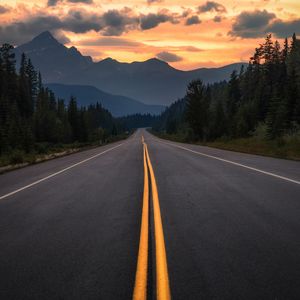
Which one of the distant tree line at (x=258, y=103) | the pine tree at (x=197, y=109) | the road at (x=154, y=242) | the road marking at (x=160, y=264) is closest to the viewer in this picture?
the road marking at (x=160, y=264)

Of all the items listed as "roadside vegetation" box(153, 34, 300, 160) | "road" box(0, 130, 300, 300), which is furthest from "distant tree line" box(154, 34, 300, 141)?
"road" box(0, 130, 300, 300)

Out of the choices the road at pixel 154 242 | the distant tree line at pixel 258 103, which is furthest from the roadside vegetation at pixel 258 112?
the road at pixel 154 242

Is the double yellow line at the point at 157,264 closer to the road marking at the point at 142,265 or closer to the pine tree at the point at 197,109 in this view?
the road marking at the point at 142,265

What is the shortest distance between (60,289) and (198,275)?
1.50m

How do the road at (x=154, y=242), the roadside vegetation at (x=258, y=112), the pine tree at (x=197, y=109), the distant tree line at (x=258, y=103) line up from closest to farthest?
the road at (x=154, y=242)
the roadside vegetation at (x=258, y=112)
the distant tree line at (x=258, y=103)
the pine tree at (x=197, y=109)

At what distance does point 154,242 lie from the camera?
5.67 meters

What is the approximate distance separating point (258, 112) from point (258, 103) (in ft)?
6.60

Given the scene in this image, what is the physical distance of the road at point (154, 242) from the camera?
411 centimetres

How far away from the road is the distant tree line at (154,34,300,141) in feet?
92.9

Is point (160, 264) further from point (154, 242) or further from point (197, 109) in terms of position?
point (197, 109)

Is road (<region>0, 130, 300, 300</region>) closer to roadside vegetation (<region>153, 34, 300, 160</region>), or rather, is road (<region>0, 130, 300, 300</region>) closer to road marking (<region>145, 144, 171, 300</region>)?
road marking (<region>145, 144, 171, 300</region>)

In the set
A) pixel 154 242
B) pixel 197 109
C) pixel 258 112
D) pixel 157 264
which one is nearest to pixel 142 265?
pixel 157 264

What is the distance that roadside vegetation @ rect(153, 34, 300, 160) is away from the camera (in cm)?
3331

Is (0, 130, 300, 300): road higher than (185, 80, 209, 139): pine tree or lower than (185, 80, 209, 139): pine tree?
lower
